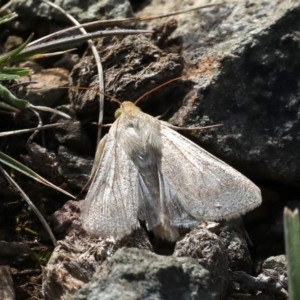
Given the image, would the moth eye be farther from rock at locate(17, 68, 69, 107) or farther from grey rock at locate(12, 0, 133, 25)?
grey rock at locate(12, 0, 133, 25)

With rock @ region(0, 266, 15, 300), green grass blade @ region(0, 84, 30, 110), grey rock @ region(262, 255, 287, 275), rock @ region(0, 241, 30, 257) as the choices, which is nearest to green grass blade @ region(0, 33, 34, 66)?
green grass blade @ region(0, 84, 30, 110)

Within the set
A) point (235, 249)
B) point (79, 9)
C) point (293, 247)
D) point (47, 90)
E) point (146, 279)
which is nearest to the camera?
point (293, 247)

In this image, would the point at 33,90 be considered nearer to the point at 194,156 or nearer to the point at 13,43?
the point at 13,43

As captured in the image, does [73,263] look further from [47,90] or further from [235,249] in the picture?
[47,90]

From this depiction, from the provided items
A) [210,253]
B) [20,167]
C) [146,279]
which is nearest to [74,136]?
[20,167]

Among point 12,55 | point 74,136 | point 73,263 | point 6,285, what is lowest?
point 6,285

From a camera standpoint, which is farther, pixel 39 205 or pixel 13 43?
pixel 13 43

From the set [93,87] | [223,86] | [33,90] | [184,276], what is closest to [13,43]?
[33,90]
